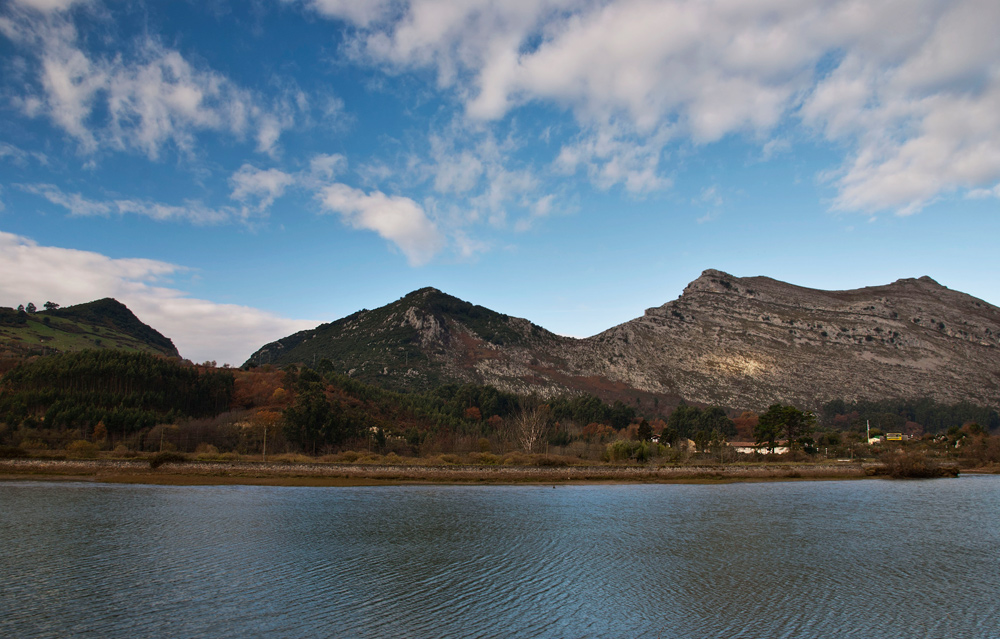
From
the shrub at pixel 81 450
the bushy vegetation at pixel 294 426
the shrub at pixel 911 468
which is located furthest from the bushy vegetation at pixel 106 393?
the shrub at pixel 911 468

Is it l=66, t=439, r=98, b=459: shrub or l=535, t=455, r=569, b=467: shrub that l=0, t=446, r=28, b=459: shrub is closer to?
l=66, t=439, r=98, b=459: shrub

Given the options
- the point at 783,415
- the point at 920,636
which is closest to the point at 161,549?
the point at 920,636

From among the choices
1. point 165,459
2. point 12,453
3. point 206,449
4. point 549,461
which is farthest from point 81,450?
point 549,461

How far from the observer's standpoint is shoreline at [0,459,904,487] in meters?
57.2

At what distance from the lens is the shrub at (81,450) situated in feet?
228

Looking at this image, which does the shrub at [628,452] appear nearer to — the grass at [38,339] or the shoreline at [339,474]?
the shoreline at [339,474]

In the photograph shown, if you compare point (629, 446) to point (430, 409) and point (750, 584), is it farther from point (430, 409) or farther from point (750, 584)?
point (750, 584)

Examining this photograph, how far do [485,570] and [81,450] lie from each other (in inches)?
2818

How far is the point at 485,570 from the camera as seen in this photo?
21.3m

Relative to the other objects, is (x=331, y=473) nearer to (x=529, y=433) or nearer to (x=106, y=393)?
(x=529, y=433)

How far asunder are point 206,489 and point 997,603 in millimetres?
50056

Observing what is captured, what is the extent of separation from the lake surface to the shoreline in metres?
16.7

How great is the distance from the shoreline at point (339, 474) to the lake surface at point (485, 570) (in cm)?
1668

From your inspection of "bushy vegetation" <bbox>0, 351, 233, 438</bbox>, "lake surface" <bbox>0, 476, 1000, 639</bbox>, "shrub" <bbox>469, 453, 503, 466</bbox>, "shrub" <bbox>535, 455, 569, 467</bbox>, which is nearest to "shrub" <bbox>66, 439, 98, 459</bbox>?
"bushy vegetation" <bbox>0, 351, 233, 438</bbox>
